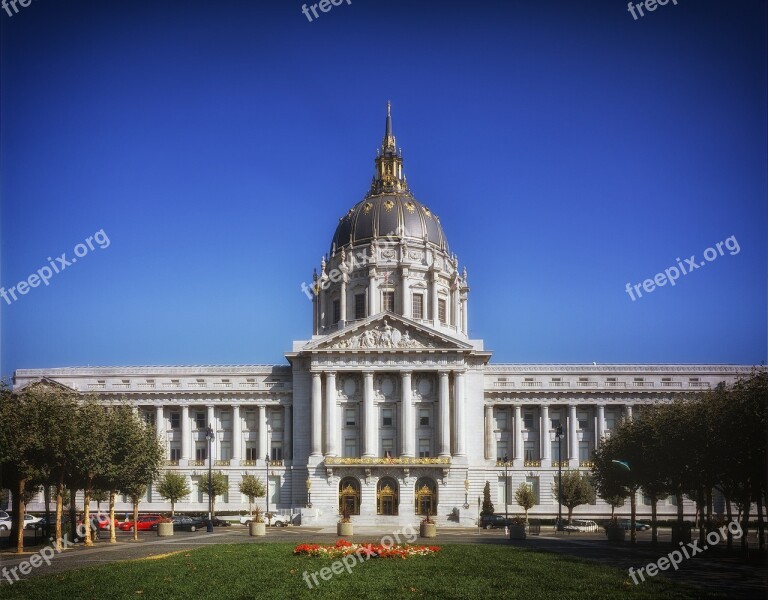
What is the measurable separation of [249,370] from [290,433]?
30.8 ft

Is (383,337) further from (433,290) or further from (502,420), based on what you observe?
(433,290)

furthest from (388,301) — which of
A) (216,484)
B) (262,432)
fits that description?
(216,484)

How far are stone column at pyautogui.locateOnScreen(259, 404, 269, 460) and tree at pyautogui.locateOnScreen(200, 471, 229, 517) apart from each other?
201 inches

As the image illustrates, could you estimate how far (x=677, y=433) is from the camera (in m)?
56.4

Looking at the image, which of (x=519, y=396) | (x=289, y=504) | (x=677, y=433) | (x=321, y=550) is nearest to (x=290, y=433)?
(x=289, y=504)

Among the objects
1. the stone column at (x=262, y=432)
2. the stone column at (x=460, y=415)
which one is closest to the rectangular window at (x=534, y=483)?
the stone column at (x=460, y=415)

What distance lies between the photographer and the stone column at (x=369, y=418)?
103312mm

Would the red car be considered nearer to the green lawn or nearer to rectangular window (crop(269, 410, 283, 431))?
→ rectangular window (crop(269, 410, 283, 431))

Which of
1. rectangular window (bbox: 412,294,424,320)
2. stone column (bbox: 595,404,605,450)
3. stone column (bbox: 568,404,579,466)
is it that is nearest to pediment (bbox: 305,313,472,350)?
rectangular window (bbox: 412,294,424,320)

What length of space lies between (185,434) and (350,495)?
22.3 metres

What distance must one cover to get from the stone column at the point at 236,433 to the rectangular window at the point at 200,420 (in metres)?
3.90

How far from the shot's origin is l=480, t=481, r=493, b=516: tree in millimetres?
98681

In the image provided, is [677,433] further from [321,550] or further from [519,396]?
[519,396]

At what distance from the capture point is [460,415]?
338 feet
